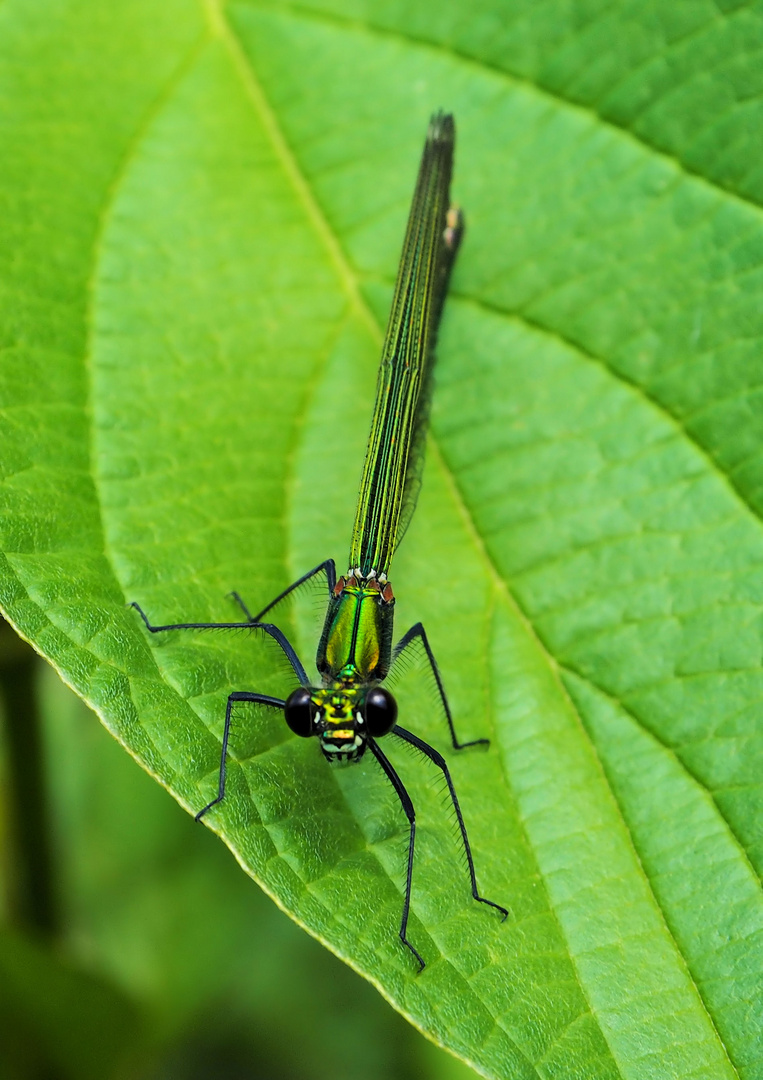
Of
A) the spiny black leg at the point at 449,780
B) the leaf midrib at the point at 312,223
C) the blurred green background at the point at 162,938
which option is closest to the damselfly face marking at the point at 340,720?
the spiny black leg at the point at 449,780

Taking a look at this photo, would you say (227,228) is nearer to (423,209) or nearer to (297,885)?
(423,209)

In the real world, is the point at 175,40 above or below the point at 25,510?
above

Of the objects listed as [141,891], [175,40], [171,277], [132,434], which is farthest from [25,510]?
[141,891]

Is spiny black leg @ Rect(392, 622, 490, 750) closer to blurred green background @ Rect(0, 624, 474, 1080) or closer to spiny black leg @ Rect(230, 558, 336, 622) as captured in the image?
spiny black leg @ Rect(230, 558, 336, 622)

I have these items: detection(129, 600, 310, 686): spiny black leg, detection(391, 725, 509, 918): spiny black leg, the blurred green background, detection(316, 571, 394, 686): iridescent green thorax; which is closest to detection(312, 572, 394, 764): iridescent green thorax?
detection(316, 571, 394, 686): iridescent green thorax

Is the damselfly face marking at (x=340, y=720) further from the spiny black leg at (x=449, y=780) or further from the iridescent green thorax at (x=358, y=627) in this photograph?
the iridescent green thorax at (x=358, y=627)

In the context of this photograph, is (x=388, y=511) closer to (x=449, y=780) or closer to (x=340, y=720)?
(x=340, y=720)

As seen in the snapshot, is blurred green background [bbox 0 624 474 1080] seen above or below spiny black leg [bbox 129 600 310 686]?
below
